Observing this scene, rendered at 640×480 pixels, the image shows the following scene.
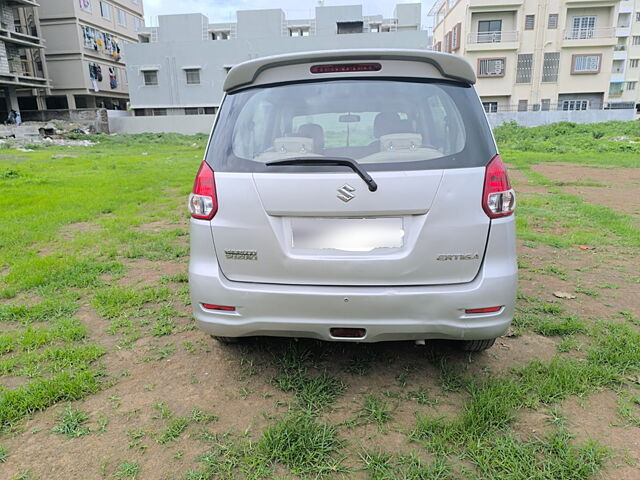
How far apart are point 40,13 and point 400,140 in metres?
47.7

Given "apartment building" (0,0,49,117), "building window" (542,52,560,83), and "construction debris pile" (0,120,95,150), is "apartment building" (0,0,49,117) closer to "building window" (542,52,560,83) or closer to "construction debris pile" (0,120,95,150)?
"construction debris pile" (0,120,95,150)

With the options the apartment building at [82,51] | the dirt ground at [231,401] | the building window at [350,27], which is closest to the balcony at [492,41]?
the building window at [350,27]

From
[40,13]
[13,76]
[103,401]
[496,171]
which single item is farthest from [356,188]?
[40,13]

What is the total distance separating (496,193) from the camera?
225cm

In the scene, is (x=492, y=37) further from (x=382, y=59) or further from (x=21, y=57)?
(x=382, y=59)

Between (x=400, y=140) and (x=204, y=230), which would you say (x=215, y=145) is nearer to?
(x=204, y=230)

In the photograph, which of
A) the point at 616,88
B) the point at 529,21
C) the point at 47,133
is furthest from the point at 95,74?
the point at 616,88

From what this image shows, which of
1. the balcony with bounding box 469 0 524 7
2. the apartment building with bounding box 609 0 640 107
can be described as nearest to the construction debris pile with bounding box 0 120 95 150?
the balcony with bounding box 469 0 524 7

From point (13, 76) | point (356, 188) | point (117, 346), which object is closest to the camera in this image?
point (356, 188)

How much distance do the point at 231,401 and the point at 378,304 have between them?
99 centimetres

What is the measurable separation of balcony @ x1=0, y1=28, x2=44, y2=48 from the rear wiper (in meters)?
41.5

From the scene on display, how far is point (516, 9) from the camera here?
36312mm

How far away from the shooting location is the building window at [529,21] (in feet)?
120

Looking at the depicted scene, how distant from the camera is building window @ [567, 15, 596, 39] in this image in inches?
1457
